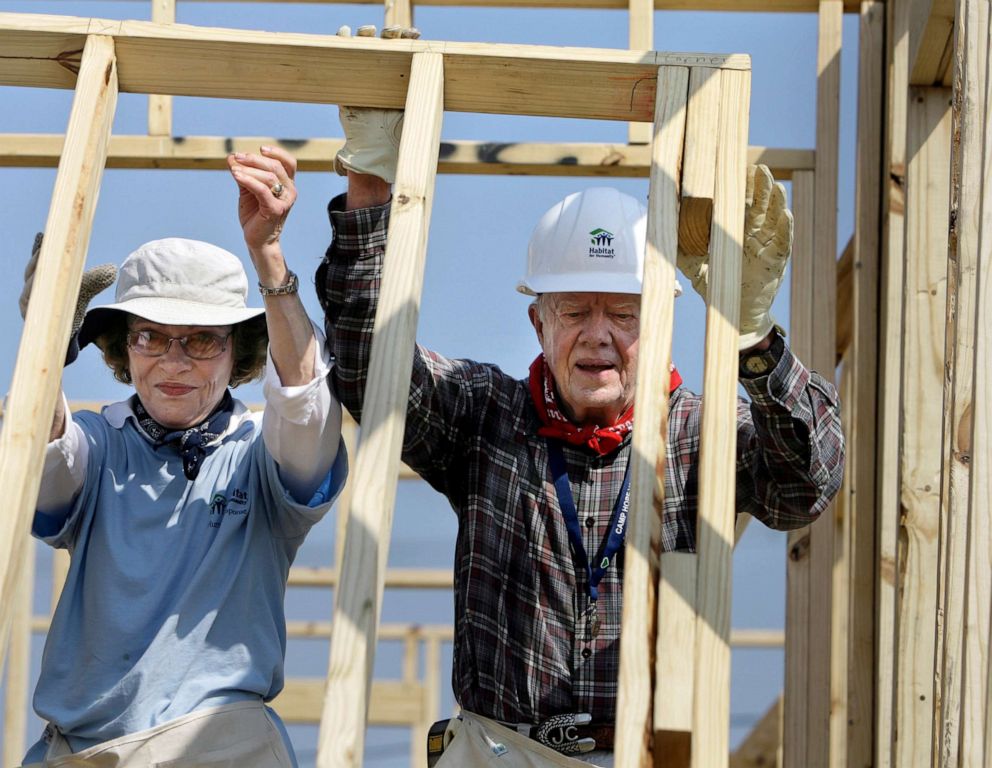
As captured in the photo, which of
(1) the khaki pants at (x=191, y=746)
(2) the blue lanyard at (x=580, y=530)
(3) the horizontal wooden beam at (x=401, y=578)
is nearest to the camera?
(1) the khaki pants at (x=191, y=746)

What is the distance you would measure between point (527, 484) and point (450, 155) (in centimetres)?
167

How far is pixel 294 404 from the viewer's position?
2955mm

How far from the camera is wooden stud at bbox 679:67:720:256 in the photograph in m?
2.58

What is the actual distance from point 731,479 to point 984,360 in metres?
0.46

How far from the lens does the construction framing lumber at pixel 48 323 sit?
2.33 meters

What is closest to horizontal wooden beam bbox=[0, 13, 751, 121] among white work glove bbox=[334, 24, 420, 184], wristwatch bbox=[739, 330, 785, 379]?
white work glove bbox=[334, 24, 420, 184]

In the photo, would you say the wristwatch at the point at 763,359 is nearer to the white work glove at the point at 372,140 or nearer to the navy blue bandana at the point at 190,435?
the white work glove at the point at 372,140

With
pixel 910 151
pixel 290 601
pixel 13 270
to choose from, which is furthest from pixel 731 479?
pixel 290 601

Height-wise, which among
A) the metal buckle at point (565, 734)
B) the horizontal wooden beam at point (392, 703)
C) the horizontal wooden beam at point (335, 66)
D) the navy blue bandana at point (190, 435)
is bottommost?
the horizontal wooden beam at point (392, 703)

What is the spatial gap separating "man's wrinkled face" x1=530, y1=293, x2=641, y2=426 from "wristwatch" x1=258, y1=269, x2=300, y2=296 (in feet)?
2.17

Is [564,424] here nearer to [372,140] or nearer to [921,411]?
[372,140]

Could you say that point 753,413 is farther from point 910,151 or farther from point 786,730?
point 786,730

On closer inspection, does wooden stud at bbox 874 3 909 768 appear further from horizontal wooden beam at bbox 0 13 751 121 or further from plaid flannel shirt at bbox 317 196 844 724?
horizontal wooden beam at bbox 0 13 751 121

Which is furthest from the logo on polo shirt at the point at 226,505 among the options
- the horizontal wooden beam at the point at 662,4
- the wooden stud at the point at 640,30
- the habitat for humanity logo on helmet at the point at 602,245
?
the horizontal wooden beam at the point at 662,4
